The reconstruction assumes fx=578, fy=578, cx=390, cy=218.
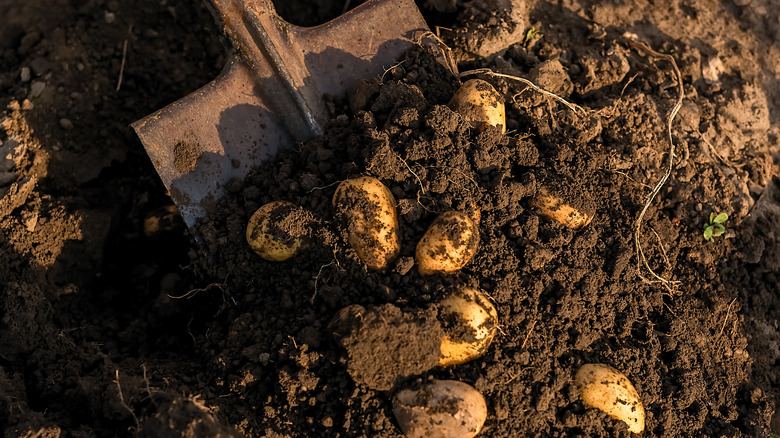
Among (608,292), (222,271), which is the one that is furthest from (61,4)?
(608,292)

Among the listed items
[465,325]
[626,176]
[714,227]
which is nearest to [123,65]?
[465,325]

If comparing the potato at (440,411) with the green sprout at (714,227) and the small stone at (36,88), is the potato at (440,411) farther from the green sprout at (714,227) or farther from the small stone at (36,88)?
the small stone at (36,88)

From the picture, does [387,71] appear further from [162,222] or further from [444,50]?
[162,222]

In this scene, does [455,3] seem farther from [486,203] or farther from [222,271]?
[222,271]

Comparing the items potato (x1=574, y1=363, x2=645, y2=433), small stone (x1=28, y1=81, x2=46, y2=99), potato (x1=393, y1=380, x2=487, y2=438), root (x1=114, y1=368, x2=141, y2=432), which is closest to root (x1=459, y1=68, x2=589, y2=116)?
potato (x1=574, y1=363, x2=645, y2=433)

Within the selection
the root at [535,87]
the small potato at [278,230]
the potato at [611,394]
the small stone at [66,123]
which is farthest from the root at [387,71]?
the small stone at [66,123]

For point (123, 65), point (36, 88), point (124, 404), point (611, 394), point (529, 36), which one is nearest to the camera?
point (124, 404)

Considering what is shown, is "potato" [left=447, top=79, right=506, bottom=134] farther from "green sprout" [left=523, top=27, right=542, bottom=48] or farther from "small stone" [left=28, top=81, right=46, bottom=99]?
"small stone" [left=28, top=81, right=46, bottom=99]
